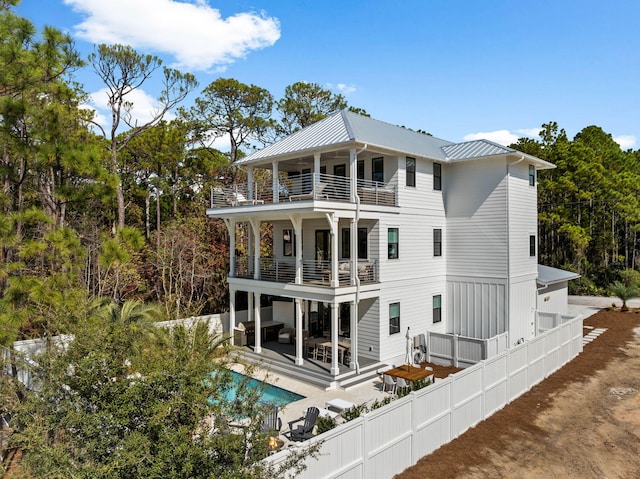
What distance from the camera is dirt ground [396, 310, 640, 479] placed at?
897cm

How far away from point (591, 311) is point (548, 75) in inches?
641

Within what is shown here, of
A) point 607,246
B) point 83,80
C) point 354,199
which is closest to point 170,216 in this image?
point 83,80

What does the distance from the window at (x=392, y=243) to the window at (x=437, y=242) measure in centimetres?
274

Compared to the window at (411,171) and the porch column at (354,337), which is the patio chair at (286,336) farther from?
the window at (411,171)

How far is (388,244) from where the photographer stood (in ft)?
55.0

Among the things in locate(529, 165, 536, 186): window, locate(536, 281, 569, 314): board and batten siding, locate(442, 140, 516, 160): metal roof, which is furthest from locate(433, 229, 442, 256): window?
locate(536, 281, 569, 314): board and batten siding

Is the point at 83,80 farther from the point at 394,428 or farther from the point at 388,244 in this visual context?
the point at 394,428

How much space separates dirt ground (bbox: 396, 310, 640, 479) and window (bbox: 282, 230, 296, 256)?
11.5m

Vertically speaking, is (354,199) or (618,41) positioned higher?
(618,41)

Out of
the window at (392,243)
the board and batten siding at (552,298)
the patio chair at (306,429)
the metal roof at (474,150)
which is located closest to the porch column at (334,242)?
the window at (392,243)

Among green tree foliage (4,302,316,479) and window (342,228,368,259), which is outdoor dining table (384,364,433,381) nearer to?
window (342,228,368,259)

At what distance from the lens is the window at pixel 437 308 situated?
18.7 meters

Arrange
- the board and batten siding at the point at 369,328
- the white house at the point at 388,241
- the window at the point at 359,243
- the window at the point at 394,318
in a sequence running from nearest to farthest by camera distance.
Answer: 1. the white house at the point at 388,241
2. the board and batten siding at the point at 369,328
3. the window at the point at 394,318
4. the window at the point at 359,243

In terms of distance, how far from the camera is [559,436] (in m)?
10.5
